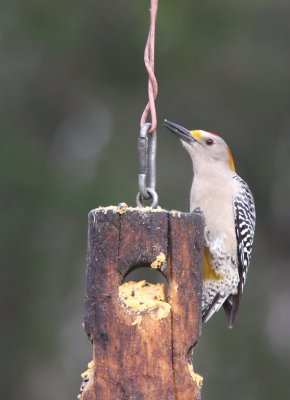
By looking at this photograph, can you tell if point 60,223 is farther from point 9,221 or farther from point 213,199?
point 213,199

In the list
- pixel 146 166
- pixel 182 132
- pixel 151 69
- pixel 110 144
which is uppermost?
pixel 110 144

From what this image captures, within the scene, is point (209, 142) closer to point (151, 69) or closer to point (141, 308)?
point (151, 69)

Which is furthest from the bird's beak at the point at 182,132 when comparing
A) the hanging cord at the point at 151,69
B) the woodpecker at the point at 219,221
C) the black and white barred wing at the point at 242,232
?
the hanging cord at the point at 151,69

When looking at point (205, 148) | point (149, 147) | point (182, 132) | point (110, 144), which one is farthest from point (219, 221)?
point (110, 144)

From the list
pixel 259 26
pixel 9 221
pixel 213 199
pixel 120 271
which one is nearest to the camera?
pixel 120 271

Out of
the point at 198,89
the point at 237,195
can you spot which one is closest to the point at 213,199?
the point at 237,195

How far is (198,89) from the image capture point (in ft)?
40.9

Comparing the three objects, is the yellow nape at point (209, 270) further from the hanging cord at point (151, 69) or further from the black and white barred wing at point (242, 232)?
the hanging cord at point (151, 69)

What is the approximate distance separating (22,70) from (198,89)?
82.0 inches

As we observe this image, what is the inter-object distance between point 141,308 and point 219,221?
255 cm

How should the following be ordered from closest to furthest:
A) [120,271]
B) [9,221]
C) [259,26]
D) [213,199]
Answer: [120,271], [213,199], [9,221], [259,26]

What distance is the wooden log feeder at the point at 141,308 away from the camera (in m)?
4.73

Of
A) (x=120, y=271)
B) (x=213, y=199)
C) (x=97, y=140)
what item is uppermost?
(x=97, y=140)

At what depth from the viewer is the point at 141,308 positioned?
15.9ft
